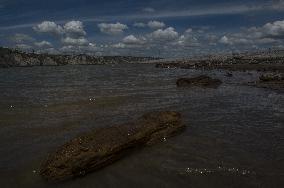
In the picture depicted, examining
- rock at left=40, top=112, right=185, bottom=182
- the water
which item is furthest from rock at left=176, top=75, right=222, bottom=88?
rock at left=40, top=112, right=185, bottom=182

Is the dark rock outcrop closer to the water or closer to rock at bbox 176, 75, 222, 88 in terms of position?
rock at bbox 176, 75, 222, 88

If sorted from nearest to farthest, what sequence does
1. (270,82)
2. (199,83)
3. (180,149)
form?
1. (180,149)
2. (270,82)
3. (199,83)

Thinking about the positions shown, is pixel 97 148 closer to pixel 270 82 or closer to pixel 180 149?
pixel 180 149

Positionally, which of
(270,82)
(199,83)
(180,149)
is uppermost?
(270,82)

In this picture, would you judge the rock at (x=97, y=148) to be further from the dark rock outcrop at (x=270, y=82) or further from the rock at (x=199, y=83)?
the rock at (x=199, y=83)

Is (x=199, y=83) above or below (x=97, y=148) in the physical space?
below

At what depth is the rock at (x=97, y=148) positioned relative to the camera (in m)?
11.5

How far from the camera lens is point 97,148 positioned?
12328mm

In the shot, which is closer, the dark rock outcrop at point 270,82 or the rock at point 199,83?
the dark rock outcrop at point 270,82

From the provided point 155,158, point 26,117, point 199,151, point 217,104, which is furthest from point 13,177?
point 217,104

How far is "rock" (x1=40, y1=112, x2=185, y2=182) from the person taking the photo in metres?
11.5

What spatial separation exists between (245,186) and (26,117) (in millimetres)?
16573

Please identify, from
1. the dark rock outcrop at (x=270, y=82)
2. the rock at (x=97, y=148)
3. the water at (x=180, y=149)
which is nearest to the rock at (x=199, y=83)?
the dark rock outcrop at (x=270, y=82)

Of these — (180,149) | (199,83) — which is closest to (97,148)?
(180,149)
